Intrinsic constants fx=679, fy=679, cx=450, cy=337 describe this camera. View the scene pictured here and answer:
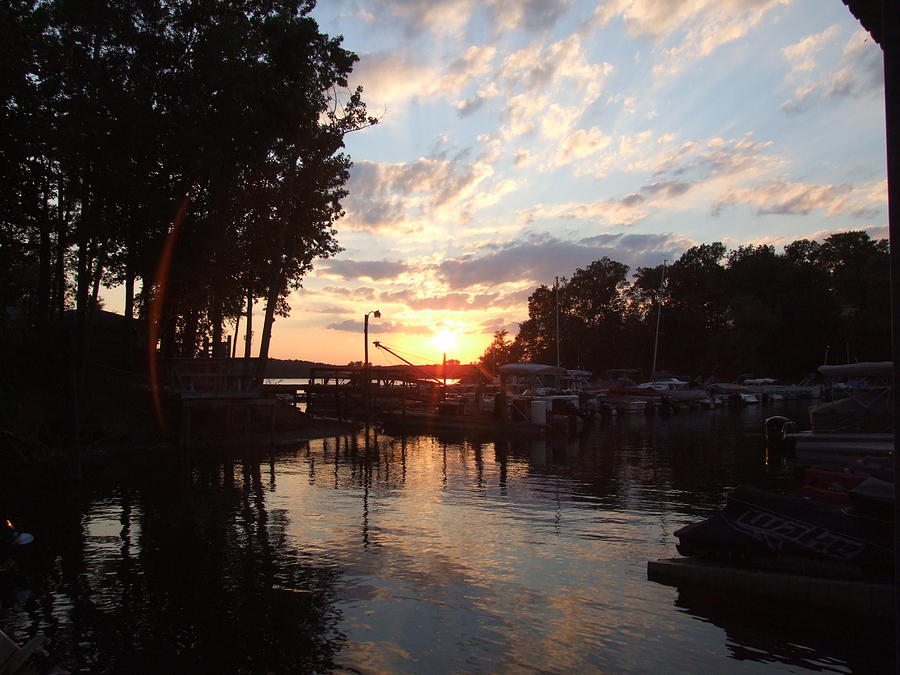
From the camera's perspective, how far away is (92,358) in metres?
33.2

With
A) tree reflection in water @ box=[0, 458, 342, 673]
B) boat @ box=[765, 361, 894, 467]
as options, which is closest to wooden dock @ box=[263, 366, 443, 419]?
boat @ box=[765, 361, 894, 467]

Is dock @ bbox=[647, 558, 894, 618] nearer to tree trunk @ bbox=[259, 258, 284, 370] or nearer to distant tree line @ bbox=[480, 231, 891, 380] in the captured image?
tree trunk @ bbox=[259, 258, 284, 370]

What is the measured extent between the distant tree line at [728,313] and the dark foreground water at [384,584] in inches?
2937

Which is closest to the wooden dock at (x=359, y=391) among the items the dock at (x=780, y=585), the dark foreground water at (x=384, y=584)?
the dark foreground water at (x=384, y=584)

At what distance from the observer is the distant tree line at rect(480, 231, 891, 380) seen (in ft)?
295

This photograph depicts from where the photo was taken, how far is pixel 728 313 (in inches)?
3669

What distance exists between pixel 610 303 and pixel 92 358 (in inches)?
3221

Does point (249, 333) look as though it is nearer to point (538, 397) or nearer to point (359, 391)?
point (359, 391)

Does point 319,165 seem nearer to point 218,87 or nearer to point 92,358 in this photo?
point 218,87

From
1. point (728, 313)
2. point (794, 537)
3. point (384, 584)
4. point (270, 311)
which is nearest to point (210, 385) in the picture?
point (270, 311)

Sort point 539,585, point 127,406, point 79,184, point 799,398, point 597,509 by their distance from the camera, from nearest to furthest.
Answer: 1. point 539,585
2. point 597,509
3. point 79,184
4. point 127,406
5. point 799,398

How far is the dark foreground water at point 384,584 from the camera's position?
26.7 ft

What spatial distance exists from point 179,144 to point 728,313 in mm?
83108

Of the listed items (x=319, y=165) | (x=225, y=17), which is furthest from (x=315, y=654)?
(x=319, y=165)
